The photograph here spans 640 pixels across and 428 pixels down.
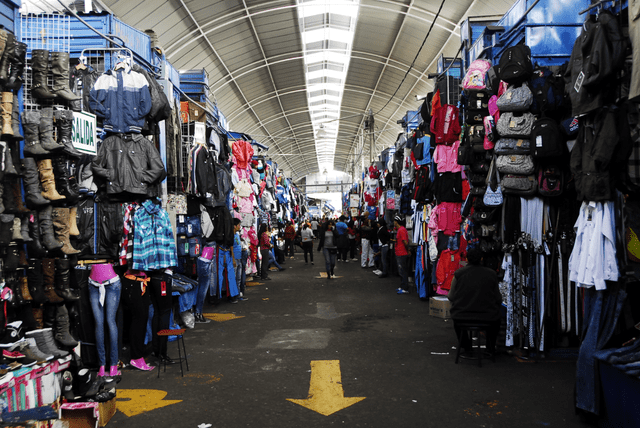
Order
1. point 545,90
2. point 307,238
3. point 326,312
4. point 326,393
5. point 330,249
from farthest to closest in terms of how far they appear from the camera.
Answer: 1. point 307,238
2. point 330,249
3. point 326,312
4. point 545,90
5. point 326,393

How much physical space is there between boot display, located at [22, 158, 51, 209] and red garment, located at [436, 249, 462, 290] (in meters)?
6.29

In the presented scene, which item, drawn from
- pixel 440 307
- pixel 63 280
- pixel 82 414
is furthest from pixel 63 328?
pixel 440 307

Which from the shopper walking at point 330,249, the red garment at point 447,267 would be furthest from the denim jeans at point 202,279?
the shopper walking at point 330,249

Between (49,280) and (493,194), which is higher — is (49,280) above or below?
below

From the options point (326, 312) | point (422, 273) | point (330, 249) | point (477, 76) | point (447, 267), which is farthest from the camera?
point (330, 249)

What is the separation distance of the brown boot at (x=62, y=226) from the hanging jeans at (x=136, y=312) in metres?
1.19

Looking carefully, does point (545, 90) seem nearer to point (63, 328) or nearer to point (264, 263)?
point (63, 328)

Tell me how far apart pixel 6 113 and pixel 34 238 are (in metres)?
0.97

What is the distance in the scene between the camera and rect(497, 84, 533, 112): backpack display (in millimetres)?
5180

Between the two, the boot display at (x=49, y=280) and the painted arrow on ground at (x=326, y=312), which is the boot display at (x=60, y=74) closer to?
the boot display at (x=49, y=280)

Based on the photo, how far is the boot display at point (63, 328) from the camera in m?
3.93

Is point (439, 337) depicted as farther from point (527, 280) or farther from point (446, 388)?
point (446, 388)

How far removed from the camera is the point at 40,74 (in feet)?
13.0

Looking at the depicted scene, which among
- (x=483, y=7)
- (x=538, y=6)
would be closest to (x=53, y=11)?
(x=538, y=6)
